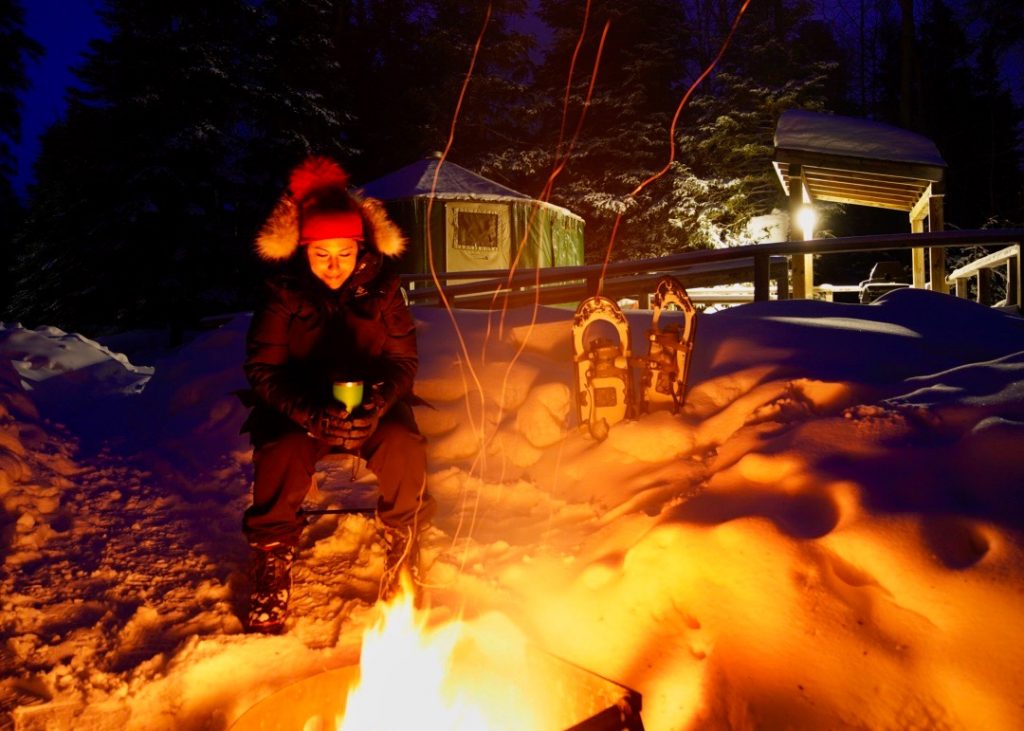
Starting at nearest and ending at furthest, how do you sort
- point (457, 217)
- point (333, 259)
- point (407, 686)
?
point (407, 686) < point (333, 259) < point (457, 217)

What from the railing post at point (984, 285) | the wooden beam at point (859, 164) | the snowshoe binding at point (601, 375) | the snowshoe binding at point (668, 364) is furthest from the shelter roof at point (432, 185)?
the snowshoe binding at point (668, 364)

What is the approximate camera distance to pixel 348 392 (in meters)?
2.22

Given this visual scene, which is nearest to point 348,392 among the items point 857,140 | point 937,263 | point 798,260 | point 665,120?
point 798,260

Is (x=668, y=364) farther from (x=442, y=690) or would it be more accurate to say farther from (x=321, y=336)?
(x=442, y=690)

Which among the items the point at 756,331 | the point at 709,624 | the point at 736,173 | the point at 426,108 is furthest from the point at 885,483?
the point at 426,108

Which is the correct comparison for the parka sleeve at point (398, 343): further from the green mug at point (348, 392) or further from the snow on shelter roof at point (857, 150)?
the snow on shelter roof at point (857, 150)

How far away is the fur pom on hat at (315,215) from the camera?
2424mm

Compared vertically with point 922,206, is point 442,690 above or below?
below

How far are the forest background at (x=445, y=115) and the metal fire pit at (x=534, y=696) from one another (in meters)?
16.5

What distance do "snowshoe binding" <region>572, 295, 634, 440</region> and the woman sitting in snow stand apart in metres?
1.06

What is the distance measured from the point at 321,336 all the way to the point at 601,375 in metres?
1.45

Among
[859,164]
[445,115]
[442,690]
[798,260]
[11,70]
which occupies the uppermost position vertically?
[11,70]

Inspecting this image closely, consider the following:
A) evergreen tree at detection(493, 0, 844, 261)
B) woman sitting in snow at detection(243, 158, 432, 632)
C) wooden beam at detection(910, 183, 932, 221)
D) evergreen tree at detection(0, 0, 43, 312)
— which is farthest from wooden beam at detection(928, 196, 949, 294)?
evergreen tree at detection(0, 0, 43, 312)

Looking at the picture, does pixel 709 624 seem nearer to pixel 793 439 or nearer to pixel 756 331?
pixel 793 439
